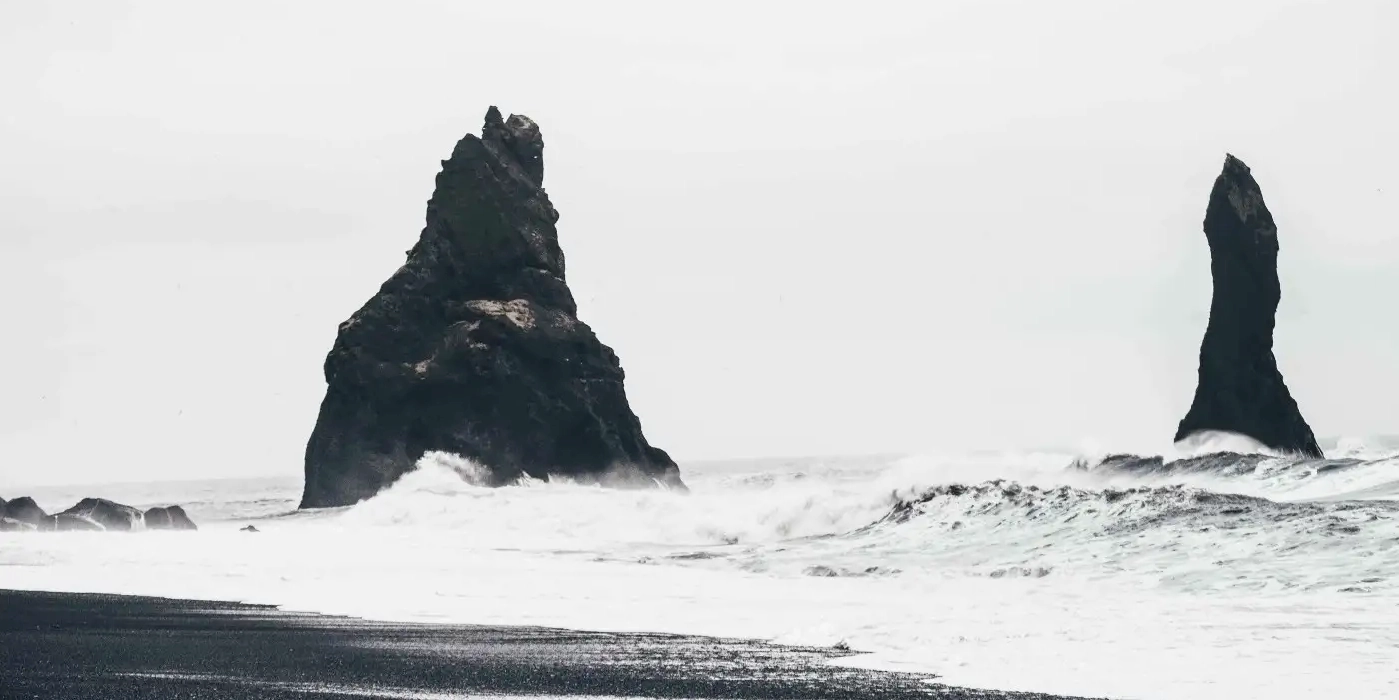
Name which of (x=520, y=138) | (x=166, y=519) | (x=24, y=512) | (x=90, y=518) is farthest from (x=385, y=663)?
(x=520, y=138)

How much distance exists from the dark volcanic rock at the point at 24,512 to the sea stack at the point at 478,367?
12.7 metres

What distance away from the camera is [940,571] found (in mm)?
19891

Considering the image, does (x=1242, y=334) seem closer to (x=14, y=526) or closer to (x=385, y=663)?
(x=14, y=526)

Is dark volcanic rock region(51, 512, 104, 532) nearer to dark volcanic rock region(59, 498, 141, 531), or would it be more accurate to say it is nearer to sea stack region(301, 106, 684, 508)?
dark volcanic rock region(59, 498, 141, 531)

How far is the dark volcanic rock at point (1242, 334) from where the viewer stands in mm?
46625

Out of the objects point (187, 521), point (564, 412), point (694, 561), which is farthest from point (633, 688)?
point (564, 412)

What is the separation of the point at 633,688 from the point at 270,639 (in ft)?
15.0

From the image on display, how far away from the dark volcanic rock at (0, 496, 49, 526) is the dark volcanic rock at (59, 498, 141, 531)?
63 cm

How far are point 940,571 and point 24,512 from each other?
24.0 meters

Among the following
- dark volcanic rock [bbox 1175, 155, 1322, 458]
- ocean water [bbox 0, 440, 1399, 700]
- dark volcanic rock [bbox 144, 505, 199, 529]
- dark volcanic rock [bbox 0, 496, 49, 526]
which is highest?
dark volcanic rock [bbox 1175, 155, 1322, 458]

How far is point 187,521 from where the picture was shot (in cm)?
3459

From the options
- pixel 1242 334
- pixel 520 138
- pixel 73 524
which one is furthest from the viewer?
pixel 520 138

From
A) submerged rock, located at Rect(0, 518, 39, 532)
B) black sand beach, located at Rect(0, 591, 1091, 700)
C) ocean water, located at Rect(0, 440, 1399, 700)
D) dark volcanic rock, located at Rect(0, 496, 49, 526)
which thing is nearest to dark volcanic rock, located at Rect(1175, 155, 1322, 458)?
ocean water, located at Rect(0, 440, 1399, 700)

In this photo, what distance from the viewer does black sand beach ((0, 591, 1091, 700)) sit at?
33.1ft
